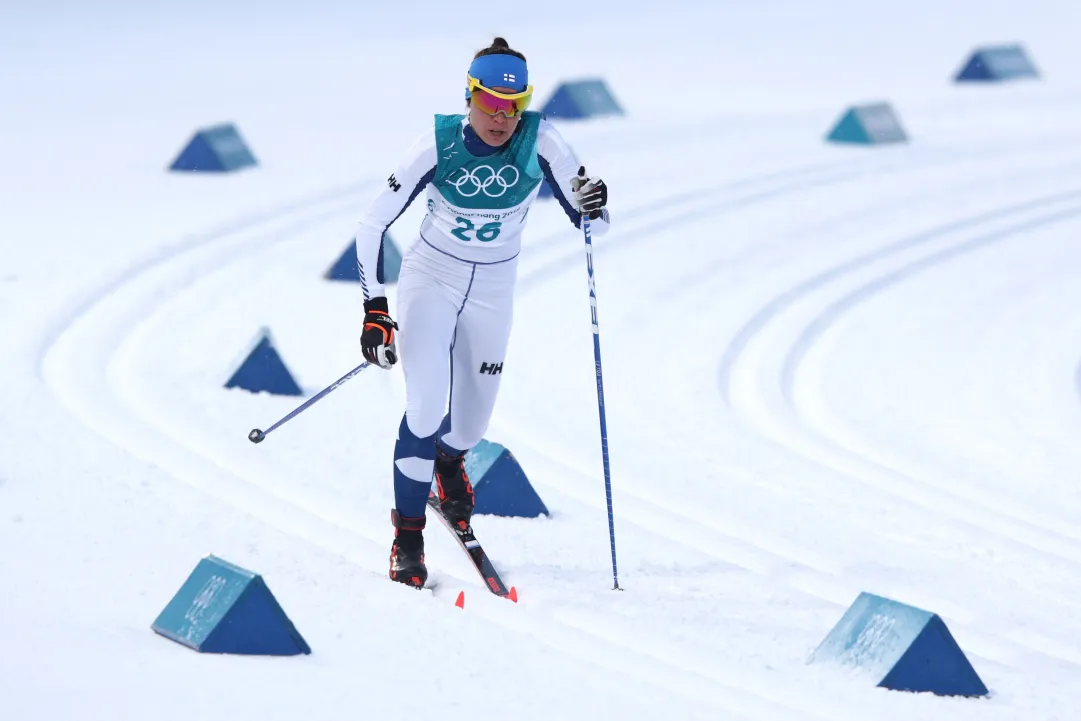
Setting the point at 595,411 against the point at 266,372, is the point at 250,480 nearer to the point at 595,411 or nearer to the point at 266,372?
the point at 266,372

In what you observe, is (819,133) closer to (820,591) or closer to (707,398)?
(707,398)

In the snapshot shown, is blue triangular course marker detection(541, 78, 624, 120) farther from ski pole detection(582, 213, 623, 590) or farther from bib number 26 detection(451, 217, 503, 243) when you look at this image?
bib number 26 detection(451, 217, 503, 243)

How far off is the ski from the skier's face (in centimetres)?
141

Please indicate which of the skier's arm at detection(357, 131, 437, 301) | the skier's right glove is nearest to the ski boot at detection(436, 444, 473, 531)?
the skier's right glove

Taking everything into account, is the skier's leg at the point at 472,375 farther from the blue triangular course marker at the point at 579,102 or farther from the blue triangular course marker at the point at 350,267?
the blue triangular course marker at the point at 579,102

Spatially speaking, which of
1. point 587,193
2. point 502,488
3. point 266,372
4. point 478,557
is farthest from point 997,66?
point 478,557

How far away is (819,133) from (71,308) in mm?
7754

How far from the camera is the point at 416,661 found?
4.68 meters

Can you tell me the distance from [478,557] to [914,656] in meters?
1.63

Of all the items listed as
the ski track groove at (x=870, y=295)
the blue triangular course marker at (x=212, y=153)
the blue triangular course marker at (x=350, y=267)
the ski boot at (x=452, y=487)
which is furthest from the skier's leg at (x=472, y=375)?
the blue triangular course marker at (x=212, y=153)

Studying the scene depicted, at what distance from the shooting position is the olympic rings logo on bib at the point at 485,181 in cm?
535

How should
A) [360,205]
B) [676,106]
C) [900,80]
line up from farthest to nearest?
1. [900,80]
2. [676,106]
3. [360,205]

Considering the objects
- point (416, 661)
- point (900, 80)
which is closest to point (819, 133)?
point (900, 80)

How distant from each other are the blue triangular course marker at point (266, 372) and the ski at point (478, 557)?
1.76 meters
